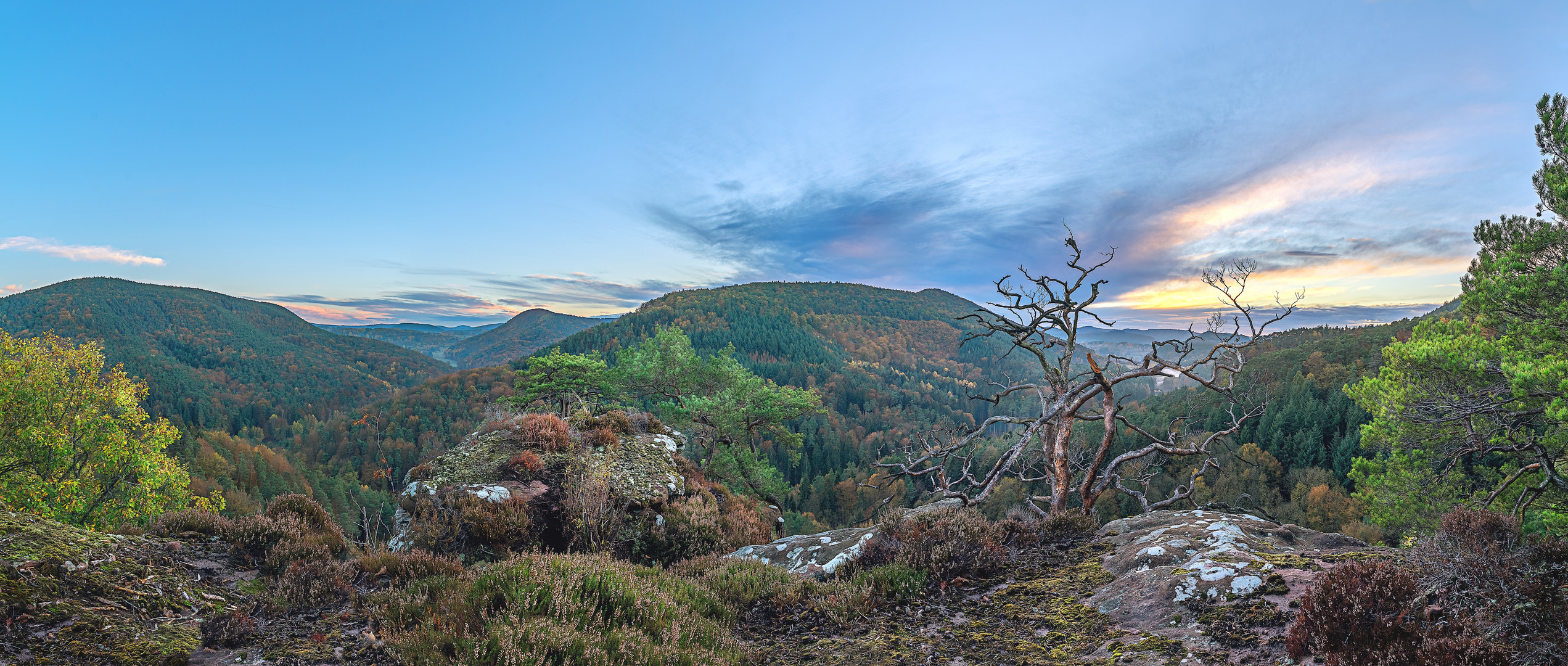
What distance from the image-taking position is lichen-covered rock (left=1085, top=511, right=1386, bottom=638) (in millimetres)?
3932

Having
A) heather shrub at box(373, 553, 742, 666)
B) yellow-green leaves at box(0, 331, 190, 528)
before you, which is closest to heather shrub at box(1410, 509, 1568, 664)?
heather shrub at box(373, 553, 742, 666)

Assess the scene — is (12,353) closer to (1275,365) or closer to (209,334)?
(1275,365)

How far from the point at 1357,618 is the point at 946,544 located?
330cm

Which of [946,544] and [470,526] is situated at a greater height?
[946,544]

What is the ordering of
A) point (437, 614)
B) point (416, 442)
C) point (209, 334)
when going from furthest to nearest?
point (209, 334), point (416, 442), point (437, 614)

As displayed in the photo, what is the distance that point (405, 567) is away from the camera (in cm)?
617

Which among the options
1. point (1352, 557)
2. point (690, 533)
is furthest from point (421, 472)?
point (1352, 557)

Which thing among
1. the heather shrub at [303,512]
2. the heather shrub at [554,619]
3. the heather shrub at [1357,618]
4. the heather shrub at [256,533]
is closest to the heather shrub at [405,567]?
the heather shrub at [554,619]

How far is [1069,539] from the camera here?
6.29m

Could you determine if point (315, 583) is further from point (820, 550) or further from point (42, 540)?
point (820, 550)

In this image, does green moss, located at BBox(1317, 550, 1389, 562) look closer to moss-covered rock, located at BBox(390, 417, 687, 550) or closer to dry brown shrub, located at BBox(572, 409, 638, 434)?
moss-covered rock, located at BBox(390, 417, 687, 550)

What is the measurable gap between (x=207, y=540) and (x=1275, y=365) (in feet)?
334

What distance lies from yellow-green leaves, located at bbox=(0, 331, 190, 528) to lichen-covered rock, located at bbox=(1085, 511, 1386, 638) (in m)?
26.1

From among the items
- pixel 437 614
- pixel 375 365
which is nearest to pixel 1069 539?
pixel 437 614
